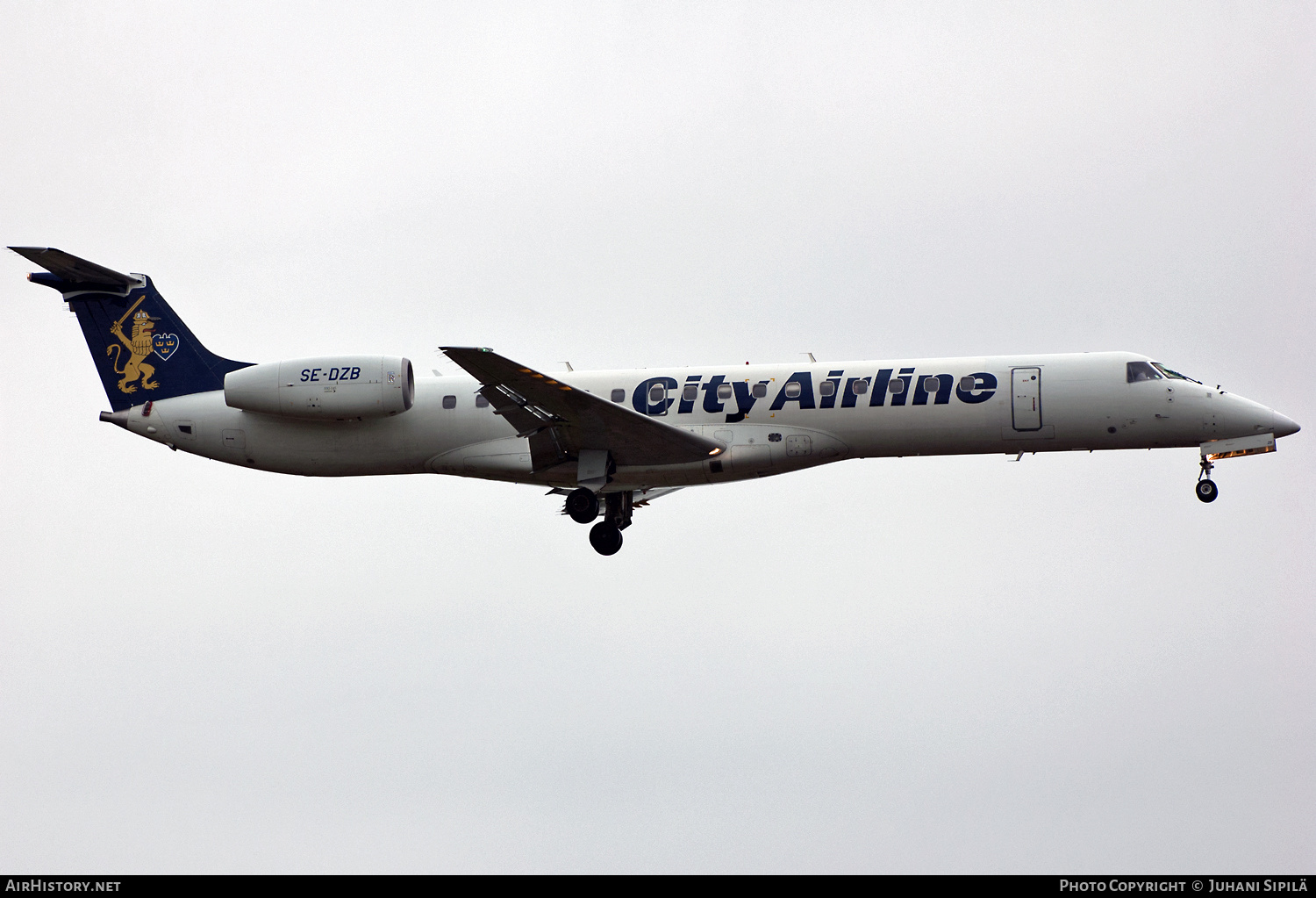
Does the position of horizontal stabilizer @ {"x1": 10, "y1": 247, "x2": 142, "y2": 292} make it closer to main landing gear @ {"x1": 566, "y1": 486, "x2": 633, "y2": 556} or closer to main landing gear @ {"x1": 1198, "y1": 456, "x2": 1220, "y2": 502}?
main landing gear @ {"x1": 566, "y1": 486, "x2": 633, "y2": 556}

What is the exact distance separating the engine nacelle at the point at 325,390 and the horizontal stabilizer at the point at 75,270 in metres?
4.31

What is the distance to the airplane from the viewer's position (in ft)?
103

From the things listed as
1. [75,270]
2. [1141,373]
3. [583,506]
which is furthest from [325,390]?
[1141,373]

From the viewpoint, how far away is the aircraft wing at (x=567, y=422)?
29812mm

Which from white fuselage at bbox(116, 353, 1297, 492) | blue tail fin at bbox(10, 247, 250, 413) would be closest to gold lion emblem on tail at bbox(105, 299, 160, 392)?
blue tail fin at bbox(10, 247, 250, 413)

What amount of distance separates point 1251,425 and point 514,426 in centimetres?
1510

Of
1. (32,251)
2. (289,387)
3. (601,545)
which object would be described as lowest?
(601,545)

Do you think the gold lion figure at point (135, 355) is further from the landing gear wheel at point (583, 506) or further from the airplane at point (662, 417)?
the landing gear wheel at point (583, 506)

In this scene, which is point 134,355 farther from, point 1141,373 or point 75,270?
point 1141,373

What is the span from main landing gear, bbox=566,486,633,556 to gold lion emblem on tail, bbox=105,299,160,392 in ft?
33.1

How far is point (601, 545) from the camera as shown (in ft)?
112
